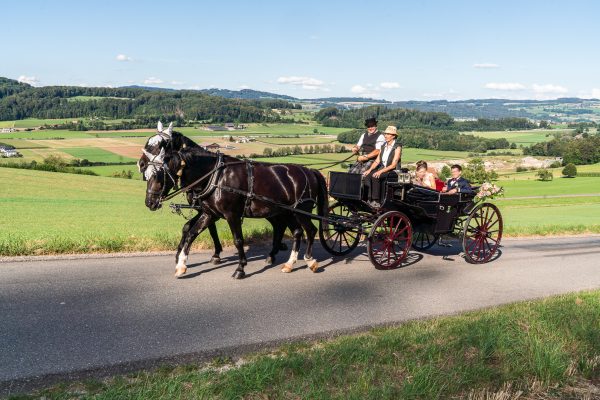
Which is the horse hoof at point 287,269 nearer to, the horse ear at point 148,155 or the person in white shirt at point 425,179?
the horse ear at point 148,155

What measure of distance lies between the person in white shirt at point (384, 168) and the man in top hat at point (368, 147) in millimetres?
155

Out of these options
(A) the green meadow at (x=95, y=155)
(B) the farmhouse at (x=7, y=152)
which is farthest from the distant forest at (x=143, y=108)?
(B) the farmhouse at (x=7, y=152)

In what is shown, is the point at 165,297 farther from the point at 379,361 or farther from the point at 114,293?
the point at 379,361

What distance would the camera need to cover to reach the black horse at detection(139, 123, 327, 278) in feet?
26.5

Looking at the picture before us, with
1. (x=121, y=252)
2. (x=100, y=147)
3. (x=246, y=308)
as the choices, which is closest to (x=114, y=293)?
(x=246, y=308)

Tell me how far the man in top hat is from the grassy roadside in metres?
4.69

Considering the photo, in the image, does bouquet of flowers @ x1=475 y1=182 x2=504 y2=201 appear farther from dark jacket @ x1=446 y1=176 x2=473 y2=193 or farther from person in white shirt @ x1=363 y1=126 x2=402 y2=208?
person in white shirt @ x1=363 y1=126 x2=402 y2=208

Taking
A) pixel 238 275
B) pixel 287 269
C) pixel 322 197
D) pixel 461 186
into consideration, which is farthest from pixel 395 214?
pixel 238 275

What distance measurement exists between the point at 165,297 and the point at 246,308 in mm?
1319

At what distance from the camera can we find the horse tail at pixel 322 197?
10.2m

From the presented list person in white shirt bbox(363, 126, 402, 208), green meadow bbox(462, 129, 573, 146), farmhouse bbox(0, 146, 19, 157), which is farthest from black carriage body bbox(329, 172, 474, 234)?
green meadow bbox(462, 129, 573, 146)

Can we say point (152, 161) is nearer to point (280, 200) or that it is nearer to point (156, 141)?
point (156, 141)

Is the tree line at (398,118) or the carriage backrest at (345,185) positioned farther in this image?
the tree line at (398,118)

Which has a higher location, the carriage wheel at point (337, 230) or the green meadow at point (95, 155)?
the carriage wheel at point (337, 230)
